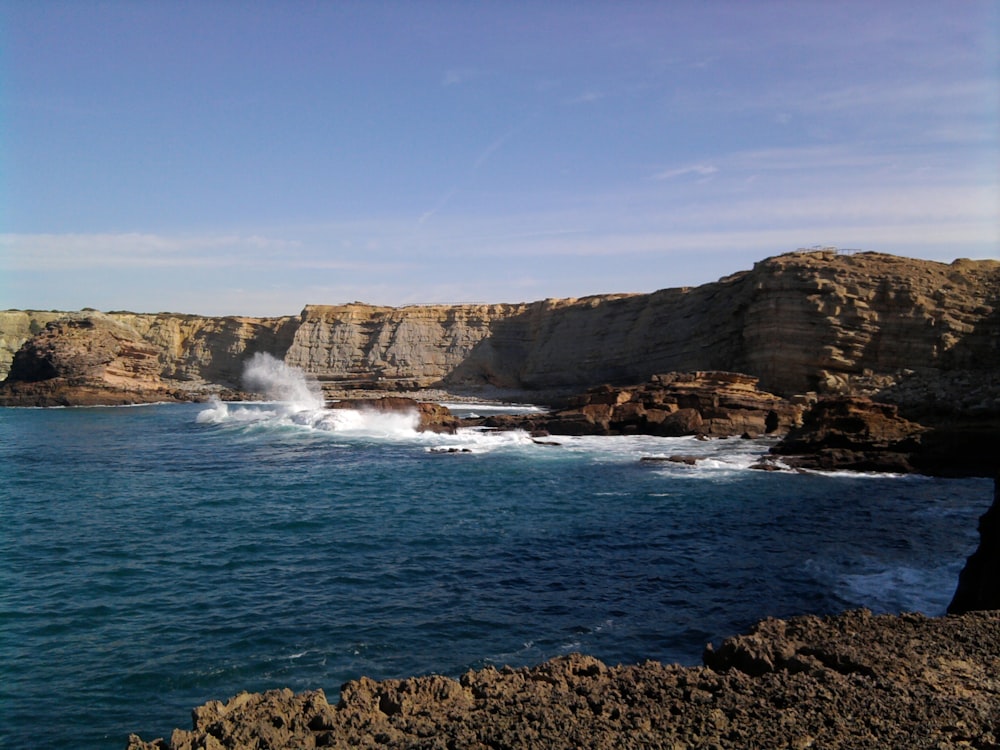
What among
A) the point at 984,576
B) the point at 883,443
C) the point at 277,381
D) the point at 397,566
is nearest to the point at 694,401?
the point at 883,443

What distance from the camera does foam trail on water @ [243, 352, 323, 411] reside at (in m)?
64.3

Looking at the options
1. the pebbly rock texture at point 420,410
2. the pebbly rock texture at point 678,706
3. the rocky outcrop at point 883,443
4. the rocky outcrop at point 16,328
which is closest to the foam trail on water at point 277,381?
the pebbly rock texture at point 420,410

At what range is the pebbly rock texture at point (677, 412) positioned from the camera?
3428 centimetres

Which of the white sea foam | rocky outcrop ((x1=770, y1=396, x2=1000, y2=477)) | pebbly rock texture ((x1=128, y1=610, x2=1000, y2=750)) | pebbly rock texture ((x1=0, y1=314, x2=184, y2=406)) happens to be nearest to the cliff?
rocky outcrop ((x1=770, y1=396, x2=1000, y2=477))

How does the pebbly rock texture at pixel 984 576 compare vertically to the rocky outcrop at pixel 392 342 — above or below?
below

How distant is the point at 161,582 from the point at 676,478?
16.0m

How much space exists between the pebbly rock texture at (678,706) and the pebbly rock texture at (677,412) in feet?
87.7

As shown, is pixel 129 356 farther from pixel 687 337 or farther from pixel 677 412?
pixel 677 412

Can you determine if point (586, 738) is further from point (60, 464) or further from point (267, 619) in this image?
point (60, 464)

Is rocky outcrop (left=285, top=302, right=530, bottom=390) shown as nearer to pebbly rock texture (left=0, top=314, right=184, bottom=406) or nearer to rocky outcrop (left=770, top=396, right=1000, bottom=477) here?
pebbly rock texture (left=0, top=314, right=184, bottom=406)

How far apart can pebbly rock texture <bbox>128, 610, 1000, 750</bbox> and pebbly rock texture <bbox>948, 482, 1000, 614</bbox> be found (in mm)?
2336

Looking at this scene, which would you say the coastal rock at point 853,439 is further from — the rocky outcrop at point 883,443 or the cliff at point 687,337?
the cliff at point 687,337

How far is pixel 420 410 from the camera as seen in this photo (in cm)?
4031

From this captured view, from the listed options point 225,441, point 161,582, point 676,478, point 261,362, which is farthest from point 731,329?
point 261,362
